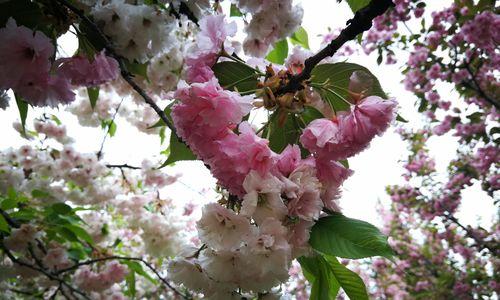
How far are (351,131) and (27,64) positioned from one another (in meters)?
0.66

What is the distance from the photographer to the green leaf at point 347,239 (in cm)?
61

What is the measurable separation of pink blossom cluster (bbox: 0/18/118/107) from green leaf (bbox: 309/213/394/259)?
2.10 feet

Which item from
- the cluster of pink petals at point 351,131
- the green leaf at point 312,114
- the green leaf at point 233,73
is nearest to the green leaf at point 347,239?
the cluster of pink petals at point 351,131

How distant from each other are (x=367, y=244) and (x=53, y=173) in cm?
277

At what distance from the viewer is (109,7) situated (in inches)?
34.2

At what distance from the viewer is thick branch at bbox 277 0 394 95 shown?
560mm

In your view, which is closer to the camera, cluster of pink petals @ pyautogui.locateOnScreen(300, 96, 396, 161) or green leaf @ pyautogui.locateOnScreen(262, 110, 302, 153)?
cluster of pink petals @ pyautogui.locateOnScreen(300, 96, 396, 161)

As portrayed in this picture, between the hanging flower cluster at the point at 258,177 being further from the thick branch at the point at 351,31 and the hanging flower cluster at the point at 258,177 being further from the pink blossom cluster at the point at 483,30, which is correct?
the pink blossom cluster at the point at 483,30

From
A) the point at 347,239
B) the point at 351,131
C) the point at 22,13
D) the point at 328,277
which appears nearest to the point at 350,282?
the point at 328,277

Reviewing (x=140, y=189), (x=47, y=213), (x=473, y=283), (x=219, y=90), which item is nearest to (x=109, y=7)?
(x=219, y=90)

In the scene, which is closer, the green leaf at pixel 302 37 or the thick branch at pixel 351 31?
the thick branch at pixel 351 31

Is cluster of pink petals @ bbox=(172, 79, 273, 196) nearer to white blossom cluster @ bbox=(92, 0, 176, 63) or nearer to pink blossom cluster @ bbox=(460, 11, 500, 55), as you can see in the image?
white blossom cluster @ bbox=(92, 0, 176, 63)

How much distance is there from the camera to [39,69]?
840mm

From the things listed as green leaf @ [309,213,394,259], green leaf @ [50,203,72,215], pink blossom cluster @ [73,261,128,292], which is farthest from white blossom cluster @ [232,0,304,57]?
pink blossom cluster @ [73,261,128,292]
